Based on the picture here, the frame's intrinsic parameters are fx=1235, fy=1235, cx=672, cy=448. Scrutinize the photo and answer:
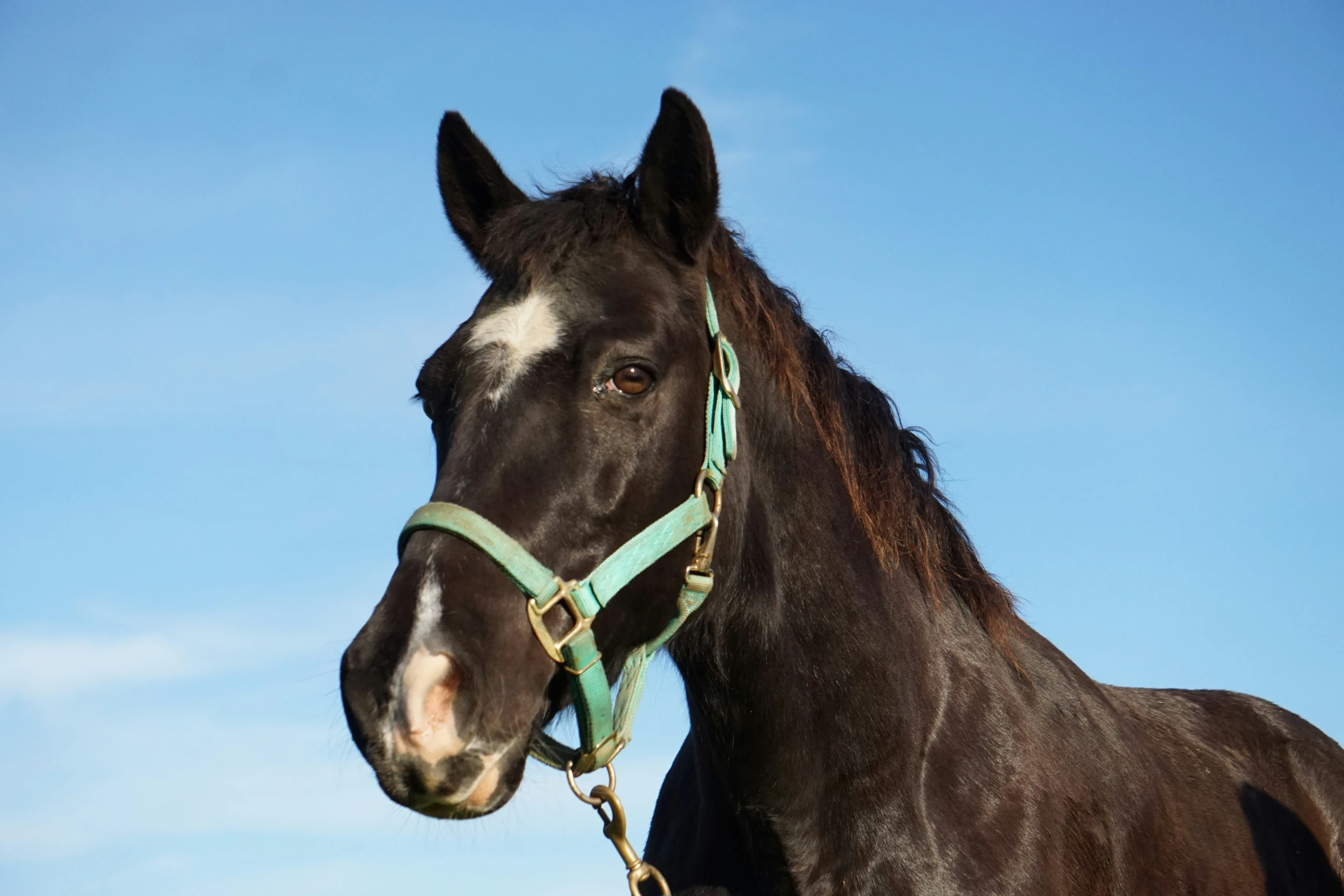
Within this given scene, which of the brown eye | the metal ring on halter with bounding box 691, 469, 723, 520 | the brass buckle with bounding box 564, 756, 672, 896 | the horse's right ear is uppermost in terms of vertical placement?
the horse's right ear

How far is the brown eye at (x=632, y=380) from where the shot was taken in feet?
11.8

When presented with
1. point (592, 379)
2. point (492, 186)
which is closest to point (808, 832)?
point (592, 379)

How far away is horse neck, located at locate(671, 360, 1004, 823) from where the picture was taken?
3920 mm

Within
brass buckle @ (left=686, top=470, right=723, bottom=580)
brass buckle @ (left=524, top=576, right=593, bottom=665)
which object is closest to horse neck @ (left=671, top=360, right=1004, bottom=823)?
brass buckle @ (left=686, top=470, right=723, bottom=580)

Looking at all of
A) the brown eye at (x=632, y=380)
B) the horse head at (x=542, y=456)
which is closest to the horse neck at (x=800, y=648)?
the horse head at (x=542, y=456)

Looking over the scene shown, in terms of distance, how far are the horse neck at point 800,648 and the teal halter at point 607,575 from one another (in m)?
0.15

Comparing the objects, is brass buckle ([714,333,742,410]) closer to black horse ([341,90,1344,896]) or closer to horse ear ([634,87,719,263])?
black horse ([341,90,1344,896])

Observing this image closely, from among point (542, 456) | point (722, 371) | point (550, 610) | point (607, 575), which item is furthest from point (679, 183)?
point (550, 610)

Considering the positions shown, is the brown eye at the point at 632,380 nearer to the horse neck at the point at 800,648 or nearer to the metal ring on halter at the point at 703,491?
the metal ring on halter at the point at 703,491

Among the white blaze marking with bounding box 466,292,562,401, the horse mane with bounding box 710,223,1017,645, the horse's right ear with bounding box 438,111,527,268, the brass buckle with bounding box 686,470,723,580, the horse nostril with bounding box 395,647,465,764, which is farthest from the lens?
the horse's right ear with bounding box 438,111,527,268

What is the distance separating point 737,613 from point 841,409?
0.87 m

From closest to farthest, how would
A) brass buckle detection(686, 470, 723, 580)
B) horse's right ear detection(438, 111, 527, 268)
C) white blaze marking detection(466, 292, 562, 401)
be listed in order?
white blaze marking detection(466, 292, 562, 401) → brass buckle detection(686, 470, 723, 580) → horse's right ear detection(438, 111, 527, 268)

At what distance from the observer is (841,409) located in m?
4.38

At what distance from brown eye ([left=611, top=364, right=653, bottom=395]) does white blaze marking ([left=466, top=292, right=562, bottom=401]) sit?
20 centimetres
